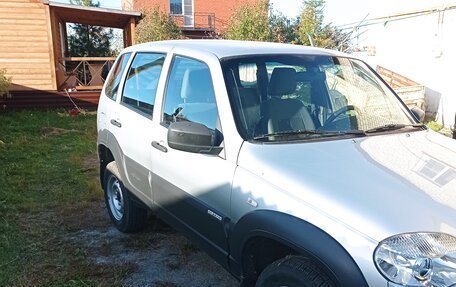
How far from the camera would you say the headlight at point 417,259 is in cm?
171

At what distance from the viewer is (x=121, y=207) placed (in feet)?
14.2

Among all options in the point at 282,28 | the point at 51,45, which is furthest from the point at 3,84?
the point at 282,28

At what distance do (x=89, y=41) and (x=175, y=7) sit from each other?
6907mm

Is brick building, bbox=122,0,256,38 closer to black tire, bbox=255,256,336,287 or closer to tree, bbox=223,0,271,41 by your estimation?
tree, bbox=223,0,271,41

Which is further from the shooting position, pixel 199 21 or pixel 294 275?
pixel 199 21

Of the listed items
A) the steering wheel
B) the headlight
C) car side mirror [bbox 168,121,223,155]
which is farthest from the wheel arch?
the headlight

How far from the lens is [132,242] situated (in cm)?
409

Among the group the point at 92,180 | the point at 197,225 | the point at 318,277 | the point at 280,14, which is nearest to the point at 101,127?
the point at 92,180

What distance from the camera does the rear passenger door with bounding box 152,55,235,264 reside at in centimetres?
265

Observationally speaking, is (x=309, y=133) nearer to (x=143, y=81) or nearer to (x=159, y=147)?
(x=159, y=147)

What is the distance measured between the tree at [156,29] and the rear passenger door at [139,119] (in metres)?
16.6

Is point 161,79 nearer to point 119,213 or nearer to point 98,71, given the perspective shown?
point 119,213

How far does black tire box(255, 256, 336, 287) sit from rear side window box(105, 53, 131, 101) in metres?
2.74

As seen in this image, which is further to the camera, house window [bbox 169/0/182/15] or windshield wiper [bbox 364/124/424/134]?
house window [bbox 169/0/182/15]
